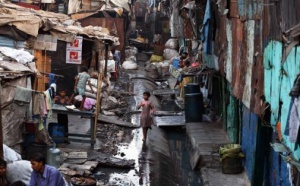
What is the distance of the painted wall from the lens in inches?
316

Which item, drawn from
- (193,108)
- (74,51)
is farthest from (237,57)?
(74,51)

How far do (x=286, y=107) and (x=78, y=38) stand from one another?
11.4m

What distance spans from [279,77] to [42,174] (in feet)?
13.8

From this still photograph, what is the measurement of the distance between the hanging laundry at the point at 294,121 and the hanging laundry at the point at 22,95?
22.0ft

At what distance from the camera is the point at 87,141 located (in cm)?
1534

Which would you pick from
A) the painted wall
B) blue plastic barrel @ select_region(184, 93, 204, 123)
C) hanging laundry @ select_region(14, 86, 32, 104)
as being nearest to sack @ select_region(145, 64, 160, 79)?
blue plastic barrel @ select_region(184, 93, 204, 123)

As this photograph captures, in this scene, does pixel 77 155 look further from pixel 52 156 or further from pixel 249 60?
pixel 249 60

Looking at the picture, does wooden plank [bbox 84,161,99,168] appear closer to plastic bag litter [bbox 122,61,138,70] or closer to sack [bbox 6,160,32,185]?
sack [bbox 6,160,32,185]

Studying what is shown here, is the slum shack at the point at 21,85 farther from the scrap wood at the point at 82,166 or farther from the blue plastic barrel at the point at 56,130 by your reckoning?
the blue plastic barrel at the point at 56,130

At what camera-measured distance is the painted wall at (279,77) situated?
8.02m

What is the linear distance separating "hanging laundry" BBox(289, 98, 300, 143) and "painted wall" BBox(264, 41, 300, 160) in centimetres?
81

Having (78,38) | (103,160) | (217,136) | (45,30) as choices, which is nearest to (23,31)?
(45,30)

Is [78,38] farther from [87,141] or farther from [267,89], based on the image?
[267,89]

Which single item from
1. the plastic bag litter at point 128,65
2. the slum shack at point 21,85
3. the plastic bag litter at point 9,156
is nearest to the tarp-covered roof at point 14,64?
the slum shack at point 21,85
